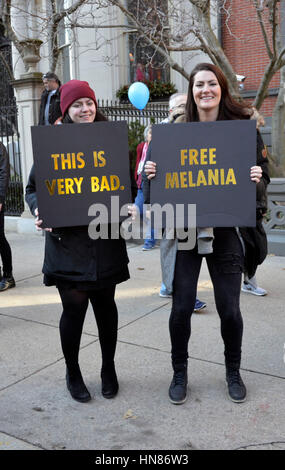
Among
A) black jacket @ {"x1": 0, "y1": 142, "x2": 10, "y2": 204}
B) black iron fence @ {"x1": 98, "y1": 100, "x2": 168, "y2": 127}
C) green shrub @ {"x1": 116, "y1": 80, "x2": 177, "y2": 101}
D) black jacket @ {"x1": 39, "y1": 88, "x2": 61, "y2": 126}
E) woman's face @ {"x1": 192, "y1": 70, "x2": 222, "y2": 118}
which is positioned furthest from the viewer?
green shrub @ {"x1": 116, "y1": 80, "x2": 177, "y2": 101}

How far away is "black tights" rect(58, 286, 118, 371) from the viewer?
118 inches

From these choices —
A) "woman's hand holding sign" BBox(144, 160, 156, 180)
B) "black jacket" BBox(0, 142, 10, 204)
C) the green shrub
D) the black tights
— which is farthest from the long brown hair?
the green shrub

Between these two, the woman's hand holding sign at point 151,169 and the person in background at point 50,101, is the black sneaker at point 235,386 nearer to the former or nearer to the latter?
the woman's hand holding sign at point 151,169

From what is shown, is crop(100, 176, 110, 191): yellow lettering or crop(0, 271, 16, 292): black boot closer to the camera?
crop(100, 176, 110, 191): yellow lettering

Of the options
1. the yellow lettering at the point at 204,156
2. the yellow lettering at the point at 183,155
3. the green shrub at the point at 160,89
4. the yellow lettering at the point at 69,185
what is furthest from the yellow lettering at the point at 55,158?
the green shrub at the point at 160,89

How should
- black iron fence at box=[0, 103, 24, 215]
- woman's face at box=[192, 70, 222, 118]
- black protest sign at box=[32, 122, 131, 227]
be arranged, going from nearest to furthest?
black protest sign at box=[32, 122, 131, 227] < woman's face at box=[192, 70, 222, 118] < black iron fence at box=[0, 103, 24, 215]

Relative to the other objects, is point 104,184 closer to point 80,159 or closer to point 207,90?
point 80,159

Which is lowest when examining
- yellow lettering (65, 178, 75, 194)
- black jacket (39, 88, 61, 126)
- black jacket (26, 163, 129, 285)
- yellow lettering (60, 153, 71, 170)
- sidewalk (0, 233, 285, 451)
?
sidewalk (0, 233, 285, 451)

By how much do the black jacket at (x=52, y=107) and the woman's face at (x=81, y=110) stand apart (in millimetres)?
5367

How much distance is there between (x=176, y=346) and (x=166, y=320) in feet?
4.80

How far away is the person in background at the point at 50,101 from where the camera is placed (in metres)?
8.20

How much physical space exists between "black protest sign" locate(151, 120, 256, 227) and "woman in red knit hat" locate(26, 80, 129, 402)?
441 millimetres

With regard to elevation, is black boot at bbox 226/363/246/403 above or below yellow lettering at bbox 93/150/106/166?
below

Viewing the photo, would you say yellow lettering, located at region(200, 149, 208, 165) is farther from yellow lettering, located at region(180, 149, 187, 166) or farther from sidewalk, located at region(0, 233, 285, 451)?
sidewalk, located at region(0, 233, 285, 451)
